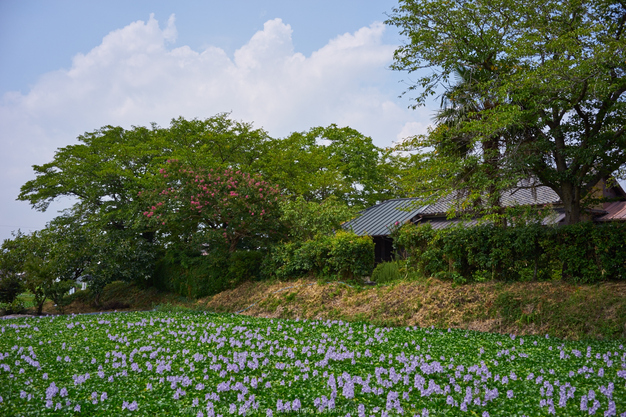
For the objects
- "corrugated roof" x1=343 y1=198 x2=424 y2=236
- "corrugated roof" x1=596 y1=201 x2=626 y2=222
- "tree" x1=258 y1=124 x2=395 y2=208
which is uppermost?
"tree" x1=258 y1=124 x2=395 y2=208

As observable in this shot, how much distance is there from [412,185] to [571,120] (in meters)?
3.88

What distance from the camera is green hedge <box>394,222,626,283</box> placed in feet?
26.1

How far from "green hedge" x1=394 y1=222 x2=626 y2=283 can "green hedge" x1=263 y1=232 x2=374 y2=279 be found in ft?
5.54

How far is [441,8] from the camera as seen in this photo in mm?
10320

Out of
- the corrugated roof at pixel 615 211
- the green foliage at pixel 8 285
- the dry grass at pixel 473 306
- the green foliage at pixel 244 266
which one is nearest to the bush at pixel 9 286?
the green foliage at pixel 8 285

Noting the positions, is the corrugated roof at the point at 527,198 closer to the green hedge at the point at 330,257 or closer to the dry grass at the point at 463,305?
the green hedge at the point at 330,257

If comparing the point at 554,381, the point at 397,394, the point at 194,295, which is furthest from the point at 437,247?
the point at 194,295

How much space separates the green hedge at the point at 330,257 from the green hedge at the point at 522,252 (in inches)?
66.5

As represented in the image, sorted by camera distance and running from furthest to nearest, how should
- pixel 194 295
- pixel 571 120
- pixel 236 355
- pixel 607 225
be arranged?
1. pixel 194 295
2. pixel 571 120
3. pixel 607 225
4. pixel 236 355

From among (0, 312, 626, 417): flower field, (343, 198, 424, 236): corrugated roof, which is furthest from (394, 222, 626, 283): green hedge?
(343, 198, 424, 236): corrugated roof

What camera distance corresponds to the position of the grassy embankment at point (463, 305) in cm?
729

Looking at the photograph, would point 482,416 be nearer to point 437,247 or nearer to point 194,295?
point 437,247

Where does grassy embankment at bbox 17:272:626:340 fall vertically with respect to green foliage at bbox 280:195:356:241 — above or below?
below

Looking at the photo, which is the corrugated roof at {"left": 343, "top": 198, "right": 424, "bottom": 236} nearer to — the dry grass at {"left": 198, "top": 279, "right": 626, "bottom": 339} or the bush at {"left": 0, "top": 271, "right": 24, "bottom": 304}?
the dry grass at {"left": 198, "top": 279, "right": 626, "bottom": 339}
